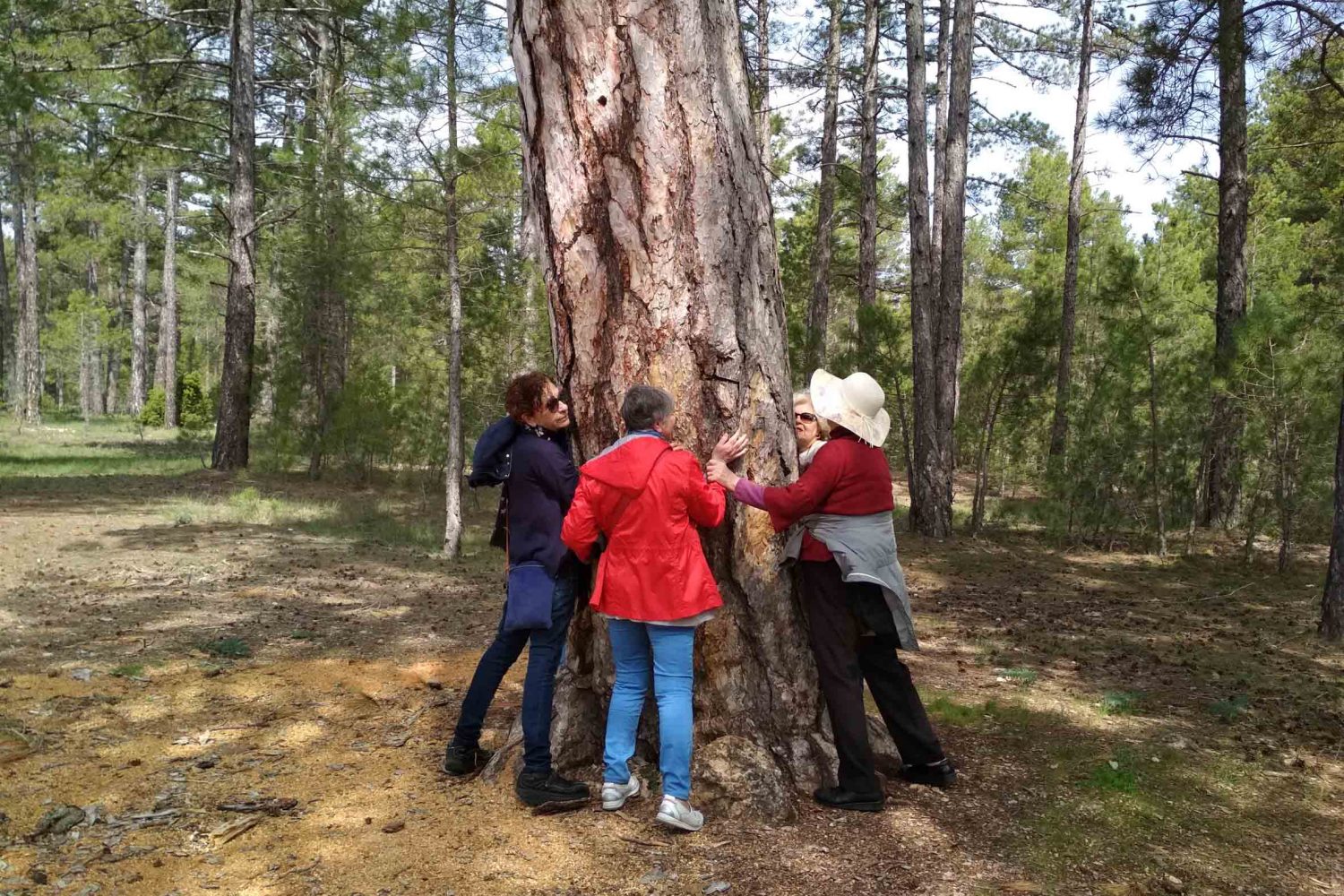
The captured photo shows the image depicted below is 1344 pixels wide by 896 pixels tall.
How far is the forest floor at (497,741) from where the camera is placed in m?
3.16

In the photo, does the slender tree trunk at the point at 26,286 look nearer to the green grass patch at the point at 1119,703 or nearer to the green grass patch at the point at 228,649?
the green grass patch at the point at 228,649

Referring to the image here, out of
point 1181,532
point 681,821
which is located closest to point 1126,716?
point 681,821

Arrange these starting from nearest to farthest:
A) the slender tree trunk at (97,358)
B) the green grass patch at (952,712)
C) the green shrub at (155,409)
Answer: the green grass patch at (952,712)
the green shrub at (155,409)
the slender tree trunk at (97,358)

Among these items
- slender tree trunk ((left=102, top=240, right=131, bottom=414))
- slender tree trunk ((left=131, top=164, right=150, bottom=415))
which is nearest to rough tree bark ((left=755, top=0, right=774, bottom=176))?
slender tree trunk ((left=131, top=164, right=150, bottom=415))

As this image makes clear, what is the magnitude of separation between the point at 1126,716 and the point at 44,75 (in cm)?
1778

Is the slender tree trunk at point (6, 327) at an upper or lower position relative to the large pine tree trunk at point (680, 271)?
upper

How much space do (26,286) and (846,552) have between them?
3400 cm

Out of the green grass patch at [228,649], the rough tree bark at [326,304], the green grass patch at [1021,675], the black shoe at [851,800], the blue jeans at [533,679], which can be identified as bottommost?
the green grass patch at [1021,675]

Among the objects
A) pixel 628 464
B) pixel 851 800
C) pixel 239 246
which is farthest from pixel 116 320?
pixel 851 800

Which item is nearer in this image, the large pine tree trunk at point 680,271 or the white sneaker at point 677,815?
the white sneaker at point 677,815

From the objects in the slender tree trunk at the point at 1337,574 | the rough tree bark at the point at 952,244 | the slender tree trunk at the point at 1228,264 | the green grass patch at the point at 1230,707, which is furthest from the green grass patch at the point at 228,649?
the slender tree trunk at the point at 1228,264

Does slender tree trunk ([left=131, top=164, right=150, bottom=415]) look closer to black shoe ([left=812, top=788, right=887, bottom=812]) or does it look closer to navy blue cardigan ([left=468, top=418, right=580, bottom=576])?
navy blue cardigan ([left=468, top=418, right=580, bottom=576])

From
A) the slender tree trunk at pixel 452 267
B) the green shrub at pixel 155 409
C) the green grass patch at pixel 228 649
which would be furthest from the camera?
the green shrub at pixel 155 409

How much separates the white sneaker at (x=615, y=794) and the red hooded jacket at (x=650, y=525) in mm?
725
